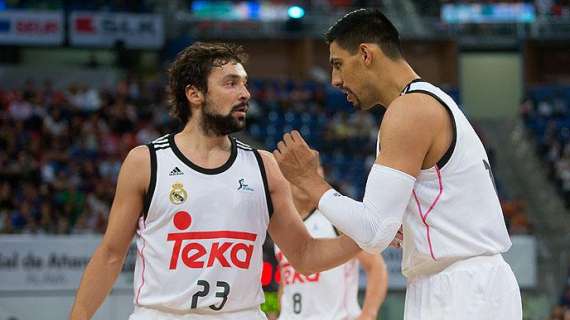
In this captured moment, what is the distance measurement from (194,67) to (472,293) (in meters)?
1.79

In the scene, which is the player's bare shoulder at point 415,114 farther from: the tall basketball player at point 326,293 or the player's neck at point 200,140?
the tall basketball player at point 326,293

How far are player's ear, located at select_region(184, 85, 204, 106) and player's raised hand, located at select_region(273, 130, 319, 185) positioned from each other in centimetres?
56

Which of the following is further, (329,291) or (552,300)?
(552,300)

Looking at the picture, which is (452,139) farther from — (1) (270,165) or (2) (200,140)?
(2) (200,140)

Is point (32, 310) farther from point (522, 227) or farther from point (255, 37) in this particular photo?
point (255, 37)

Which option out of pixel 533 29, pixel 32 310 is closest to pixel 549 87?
pixel 533 29

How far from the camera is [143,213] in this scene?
491 centimetres

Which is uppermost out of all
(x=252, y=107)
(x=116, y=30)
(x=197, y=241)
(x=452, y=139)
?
(x=116, y=30)

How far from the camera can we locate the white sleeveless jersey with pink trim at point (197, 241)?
4781 millimetres

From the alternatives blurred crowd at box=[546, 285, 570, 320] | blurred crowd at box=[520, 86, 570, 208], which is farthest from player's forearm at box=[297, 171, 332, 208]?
blurred crowd at box=[520, 86, 570, 208]

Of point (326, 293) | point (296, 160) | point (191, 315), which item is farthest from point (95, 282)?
point (326, 293)

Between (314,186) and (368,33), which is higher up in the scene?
(368,33)

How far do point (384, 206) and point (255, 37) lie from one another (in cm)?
2402

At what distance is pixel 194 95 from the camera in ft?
16.8
